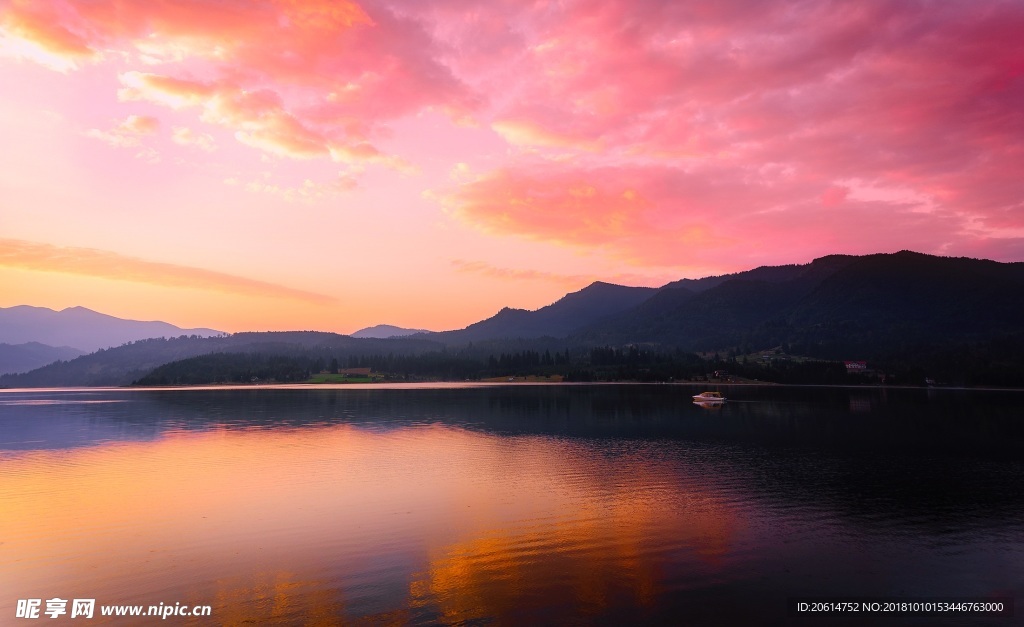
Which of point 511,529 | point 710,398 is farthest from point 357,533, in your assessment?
point 710,398

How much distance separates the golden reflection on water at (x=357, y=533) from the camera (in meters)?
26.2

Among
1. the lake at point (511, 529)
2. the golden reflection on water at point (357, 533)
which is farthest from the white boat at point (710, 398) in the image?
the golden reflection on water at point (357, 533)

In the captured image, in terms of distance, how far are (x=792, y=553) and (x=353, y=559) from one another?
83.0ft

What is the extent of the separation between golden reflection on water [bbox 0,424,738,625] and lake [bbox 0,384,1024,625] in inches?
7.9

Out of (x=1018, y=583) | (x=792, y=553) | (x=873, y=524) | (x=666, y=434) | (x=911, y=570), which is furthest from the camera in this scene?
(x=666, y=434)

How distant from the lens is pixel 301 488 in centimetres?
5094

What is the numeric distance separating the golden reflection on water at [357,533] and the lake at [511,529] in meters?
0.20

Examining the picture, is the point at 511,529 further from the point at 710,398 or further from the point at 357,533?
the point at 710,398

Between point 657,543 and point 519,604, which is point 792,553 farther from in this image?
point 519,604

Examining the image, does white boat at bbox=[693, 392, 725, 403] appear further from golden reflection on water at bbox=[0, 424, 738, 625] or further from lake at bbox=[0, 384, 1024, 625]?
golden reflection on water at bbox=[0, 424, 738, 625]

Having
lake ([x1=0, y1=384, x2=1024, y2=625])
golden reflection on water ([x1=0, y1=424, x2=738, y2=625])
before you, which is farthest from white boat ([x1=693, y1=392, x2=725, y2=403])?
golden reflection on water ([x1=0, y1=424, x2=738, y2=625])

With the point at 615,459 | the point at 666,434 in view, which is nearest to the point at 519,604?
the point at 615,459

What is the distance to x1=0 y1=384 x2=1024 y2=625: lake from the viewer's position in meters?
25.7

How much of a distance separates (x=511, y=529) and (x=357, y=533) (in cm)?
1009
